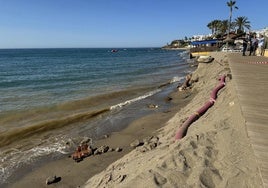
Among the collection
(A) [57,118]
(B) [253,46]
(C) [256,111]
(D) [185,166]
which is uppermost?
(B) [253,46]

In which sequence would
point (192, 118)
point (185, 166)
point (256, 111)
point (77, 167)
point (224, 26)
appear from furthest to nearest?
point (224, 26), point (192, 118), point (77, 167), point (256, 111), point (185, 166)

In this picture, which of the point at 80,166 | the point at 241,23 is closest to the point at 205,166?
the point at 80,166

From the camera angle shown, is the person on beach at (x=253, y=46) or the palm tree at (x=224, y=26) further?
the palm tree at (x=224, y=26)

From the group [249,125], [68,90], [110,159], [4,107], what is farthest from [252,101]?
[68,90]

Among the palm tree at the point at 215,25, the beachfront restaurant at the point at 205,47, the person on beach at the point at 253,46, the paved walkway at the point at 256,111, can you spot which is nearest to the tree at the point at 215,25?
the palm tree at the point at 215,25

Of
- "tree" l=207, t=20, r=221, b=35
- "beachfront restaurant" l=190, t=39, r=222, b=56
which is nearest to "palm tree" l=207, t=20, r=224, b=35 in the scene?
"tree" l=207, t=20, r=221, b=35

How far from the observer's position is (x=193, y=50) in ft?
159

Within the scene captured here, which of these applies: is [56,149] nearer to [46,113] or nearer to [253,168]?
[46,113]

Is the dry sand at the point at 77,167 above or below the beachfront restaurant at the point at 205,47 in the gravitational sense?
→ below

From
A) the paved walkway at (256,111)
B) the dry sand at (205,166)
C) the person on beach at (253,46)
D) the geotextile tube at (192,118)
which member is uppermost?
the person on beach at (253,46)

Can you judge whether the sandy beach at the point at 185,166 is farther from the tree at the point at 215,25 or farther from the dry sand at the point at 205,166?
the tree at the point at 215,25

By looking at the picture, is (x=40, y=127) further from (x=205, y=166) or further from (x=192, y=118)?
(x=205, y=166)

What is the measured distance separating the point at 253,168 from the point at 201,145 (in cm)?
138

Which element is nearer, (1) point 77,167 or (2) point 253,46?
(1) point 77,167
